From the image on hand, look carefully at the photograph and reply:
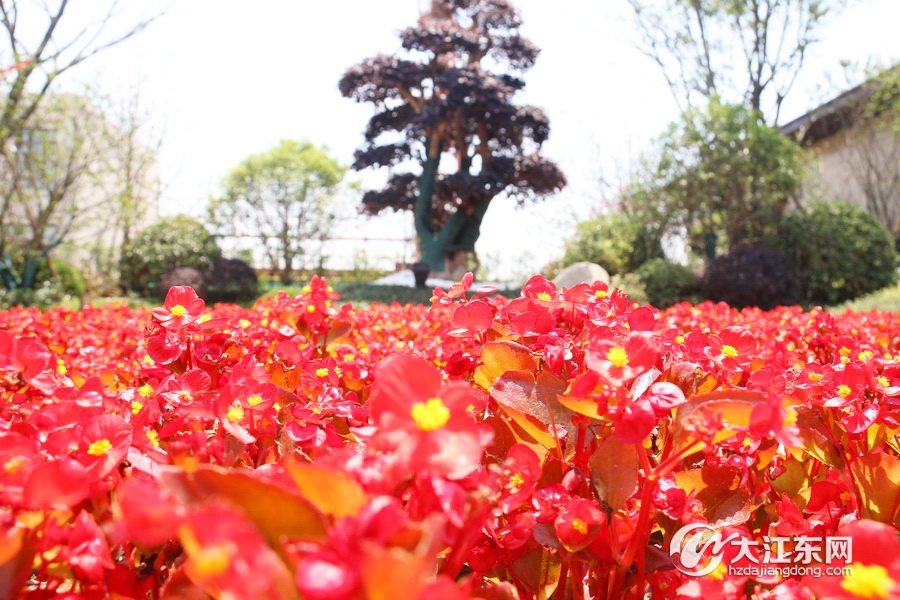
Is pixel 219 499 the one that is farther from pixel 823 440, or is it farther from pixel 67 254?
pixel 67 254

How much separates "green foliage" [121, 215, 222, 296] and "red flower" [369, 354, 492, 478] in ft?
44.1

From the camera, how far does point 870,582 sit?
39 cm

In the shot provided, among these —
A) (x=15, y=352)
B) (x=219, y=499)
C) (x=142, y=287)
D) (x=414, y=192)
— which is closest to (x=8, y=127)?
(x=142, y=287)

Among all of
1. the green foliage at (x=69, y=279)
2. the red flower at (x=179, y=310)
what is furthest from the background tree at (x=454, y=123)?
the red flower at (x=179, y=310)

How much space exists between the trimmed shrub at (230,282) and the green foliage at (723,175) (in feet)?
25.0

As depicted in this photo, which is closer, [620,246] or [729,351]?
[729,351]

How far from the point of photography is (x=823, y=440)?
2.58 ft

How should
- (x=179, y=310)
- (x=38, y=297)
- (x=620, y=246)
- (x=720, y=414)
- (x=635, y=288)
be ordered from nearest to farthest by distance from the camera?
1. (x=720, y=414)
2. (x=179, y=310)
3. (x=635, y=288)
4. (x=38, y=297)
5. (x=620, y=246)

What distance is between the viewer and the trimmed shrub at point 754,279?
346 inches

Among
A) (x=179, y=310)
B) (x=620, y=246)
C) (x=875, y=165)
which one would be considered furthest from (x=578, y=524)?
(x=875, y=165)

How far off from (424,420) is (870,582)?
308mm

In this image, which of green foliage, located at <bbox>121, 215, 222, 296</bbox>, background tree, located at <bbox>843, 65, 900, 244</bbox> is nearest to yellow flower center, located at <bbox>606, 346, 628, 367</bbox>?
green foliage, located at <bbox>121, 215, 222, 296</bbox>

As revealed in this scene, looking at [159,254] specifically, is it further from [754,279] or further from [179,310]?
[179,310]

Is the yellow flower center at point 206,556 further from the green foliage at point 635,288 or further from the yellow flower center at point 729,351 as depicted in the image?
the green foliage at point 635,288
